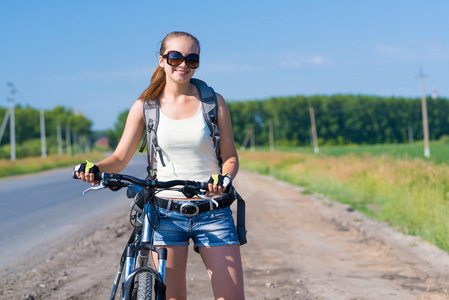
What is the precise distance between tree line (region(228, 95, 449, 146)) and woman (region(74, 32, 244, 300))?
4955 inches

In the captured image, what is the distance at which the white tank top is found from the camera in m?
2.87

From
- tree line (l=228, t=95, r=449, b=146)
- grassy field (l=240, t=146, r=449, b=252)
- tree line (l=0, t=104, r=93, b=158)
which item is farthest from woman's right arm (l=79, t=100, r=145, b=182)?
tree line (l=228, t=95, r=449, b=146)

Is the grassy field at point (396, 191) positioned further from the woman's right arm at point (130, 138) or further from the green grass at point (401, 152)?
the woman's right arm at point (130, 138)

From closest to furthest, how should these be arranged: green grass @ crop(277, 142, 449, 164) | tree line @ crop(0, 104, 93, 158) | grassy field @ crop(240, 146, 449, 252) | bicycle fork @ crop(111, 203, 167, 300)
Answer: bicycle fork @ crop(111, 203, 167, 300)
grassy field @ crop(240, 146, 449, 252)
green grass @ crop(277, 142, 449, 164)
tree line @ crop(0, 104, 93, 158)

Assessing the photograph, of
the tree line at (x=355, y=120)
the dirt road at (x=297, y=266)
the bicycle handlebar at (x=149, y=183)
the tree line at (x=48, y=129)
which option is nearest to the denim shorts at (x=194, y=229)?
the bicycle handlebar at (x=149, y=183)

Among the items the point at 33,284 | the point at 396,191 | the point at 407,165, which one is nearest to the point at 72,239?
the point at 33,284

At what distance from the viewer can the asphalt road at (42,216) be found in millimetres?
8258

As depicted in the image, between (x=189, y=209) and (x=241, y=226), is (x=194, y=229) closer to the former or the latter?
(x=189, y=209)

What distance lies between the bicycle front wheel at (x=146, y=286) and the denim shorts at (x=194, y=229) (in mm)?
345

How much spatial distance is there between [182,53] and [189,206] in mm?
763

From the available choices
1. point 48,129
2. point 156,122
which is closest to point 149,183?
point 156,122

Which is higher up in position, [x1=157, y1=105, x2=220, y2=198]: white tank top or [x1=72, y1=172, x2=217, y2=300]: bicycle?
[x1=157, y1=105, x2=220, y2=198]: white tank top

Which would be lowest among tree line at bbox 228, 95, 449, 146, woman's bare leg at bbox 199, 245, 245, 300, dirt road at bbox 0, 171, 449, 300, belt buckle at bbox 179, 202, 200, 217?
dirt road at bbox 0, 171, 449, 300

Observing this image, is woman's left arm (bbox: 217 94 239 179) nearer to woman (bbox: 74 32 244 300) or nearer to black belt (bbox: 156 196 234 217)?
woman (bbox: 74 32 244 300)
